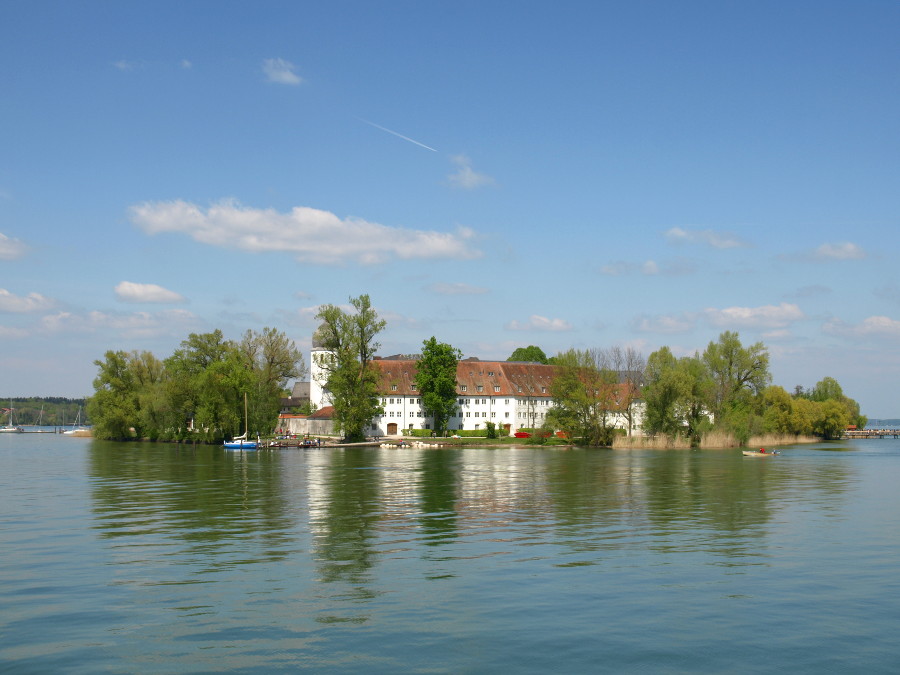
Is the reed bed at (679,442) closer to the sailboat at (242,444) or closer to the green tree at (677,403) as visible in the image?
the green tree at (677,403)

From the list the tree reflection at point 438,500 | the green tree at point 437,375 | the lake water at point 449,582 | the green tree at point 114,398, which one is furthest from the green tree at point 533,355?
the lake water at point 449,582

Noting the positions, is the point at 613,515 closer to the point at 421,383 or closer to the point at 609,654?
the point at 609,654

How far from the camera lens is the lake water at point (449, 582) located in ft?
52.0

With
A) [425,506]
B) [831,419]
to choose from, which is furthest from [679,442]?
[425,506]

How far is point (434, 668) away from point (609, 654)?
11.6 ft

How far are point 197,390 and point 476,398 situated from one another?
175ft

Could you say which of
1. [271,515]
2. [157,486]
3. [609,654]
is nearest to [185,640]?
→ [609,654]

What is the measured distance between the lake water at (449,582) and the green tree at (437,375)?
88243mm

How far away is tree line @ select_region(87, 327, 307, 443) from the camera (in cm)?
11750

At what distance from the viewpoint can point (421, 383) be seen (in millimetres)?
136375

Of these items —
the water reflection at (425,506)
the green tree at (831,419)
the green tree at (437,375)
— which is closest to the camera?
the water reflection at (425,506)

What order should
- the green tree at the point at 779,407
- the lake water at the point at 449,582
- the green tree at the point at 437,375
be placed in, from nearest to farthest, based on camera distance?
the lake water at the point at 449,582, the green tree at the point at 779,407, the green tree at the point at 437,375

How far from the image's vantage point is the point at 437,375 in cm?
13550

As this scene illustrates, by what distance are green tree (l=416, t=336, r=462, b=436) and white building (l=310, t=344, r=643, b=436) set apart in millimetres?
9872
